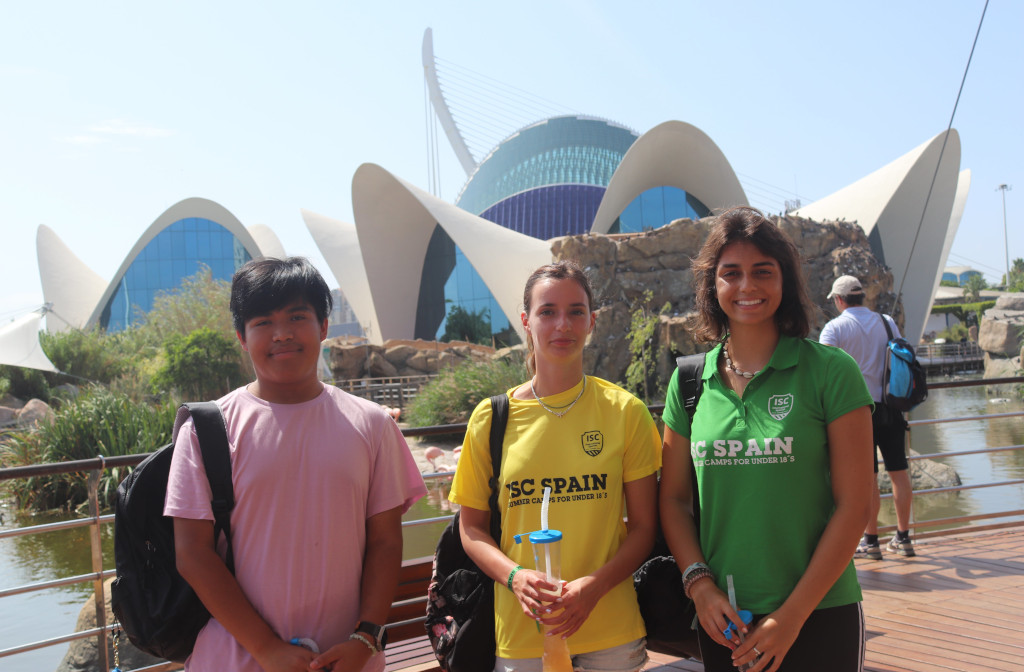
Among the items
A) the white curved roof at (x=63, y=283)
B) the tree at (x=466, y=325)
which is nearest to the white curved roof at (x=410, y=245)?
the tree at (x=466, y=325)

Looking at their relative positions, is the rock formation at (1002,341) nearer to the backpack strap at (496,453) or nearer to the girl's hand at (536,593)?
the backpack strap at (496,453)

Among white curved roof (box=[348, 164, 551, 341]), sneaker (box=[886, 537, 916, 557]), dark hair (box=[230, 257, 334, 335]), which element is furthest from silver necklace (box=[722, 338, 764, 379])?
white curved roof (box=[348, 164, 551, 341])

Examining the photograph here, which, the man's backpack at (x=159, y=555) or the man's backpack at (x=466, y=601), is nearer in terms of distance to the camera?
the man's backpack at (x=159, y=555)

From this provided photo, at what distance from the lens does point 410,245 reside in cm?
3064

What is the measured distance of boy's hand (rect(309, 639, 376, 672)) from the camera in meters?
1.61

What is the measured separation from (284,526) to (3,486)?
11.3m

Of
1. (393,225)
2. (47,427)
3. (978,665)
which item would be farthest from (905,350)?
(393,225)

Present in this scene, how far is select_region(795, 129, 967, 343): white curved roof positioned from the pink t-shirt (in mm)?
27960

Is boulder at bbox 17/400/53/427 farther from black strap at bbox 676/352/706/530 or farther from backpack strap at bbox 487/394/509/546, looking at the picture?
black strap at bbox 676/352/706/530

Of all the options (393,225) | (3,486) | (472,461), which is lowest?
(3,486)

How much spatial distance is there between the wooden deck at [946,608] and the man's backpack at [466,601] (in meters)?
1.31

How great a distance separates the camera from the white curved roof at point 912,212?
2606cm

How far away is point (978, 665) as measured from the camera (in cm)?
277

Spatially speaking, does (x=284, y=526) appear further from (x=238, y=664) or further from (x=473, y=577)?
(x=473, y=577)
